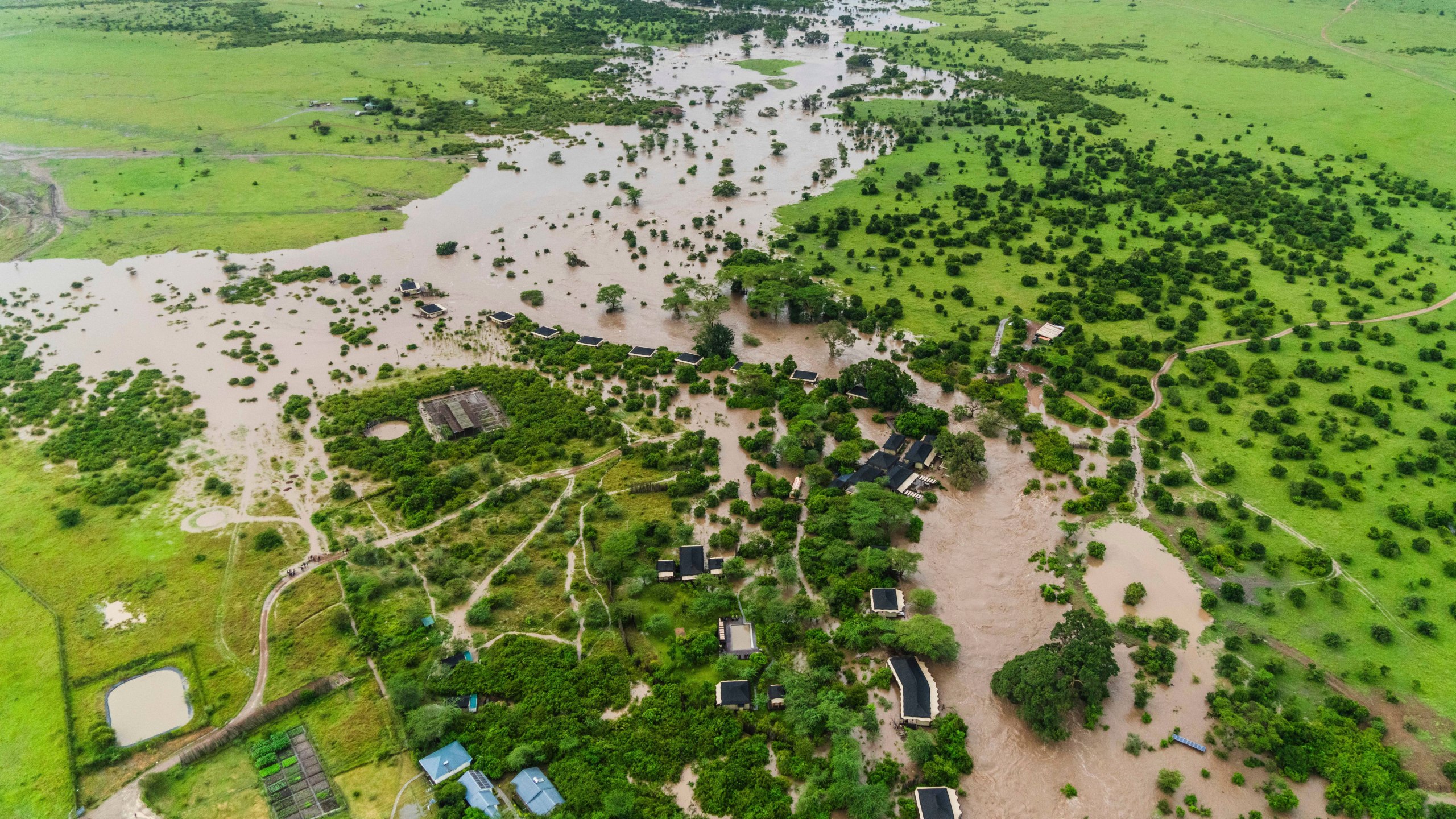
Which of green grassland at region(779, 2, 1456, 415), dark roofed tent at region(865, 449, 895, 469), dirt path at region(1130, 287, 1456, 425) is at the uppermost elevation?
green grassland at region(779, 2, 1456, 415)

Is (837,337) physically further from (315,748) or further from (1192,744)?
(315,748)

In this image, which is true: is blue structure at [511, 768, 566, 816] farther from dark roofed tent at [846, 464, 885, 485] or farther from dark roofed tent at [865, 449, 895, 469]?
dark roofed tent at [865, 449, 895, 469]

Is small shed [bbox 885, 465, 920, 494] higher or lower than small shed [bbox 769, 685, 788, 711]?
higher

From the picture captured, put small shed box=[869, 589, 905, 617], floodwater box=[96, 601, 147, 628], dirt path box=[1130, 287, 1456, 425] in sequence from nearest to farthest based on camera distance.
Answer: floodwater box=[96, 601, 147, 628] → small shed box=[869, 589, 905, 617] → dirt path box=[1130, 287, 1456, 425]

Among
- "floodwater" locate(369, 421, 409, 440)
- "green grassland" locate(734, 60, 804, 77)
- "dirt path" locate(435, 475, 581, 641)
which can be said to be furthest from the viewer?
"green grassland" locate(734, 60, 804, 77)

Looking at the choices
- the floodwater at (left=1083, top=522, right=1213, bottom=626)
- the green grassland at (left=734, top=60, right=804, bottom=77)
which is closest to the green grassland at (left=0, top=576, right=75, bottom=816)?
the floodwater at (left=1083, top=522, right=1213, bottom=626)

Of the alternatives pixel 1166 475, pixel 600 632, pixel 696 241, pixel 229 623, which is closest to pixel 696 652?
pixel 600 632

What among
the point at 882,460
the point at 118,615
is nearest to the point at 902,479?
the point at 882,460

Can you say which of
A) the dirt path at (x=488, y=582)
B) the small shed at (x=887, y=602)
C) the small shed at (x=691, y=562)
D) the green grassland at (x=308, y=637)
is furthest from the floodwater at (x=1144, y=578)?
the green grassland at (x=308, y=637)
